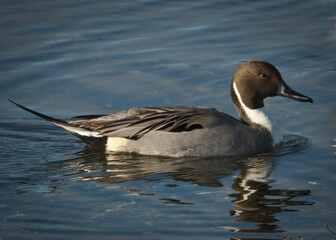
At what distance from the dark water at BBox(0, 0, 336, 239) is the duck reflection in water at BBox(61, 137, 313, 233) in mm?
20

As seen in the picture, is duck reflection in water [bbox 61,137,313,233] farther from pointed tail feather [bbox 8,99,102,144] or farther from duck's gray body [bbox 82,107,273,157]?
pointed tail feather [bbox 8,99,102,144]

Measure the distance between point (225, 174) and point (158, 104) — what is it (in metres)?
2.42

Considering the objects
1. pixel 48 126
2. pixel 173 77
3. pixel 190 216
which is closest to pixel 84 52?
pixel 173 77

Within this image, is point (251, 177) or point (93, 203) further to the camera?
point (251, 177)

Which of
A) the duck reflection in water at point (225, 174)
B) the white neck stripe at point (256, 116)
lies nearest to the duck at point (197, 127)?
the white neck stripe at point (256, 116)

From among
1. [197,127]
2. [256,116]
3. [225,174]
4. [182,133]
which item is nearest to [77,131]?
[182,133]

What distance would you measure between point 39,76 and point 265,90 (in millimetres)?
3785

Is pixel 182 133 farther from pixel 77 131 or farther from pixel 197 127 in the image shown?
pixel 77 131

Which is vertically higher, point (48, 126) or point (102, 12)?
point (102, 12)

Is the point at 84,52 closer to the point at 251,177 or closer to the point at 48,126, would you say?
the point at 48,126

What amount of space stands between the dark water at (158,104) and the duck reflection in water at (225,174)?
0.02 meters

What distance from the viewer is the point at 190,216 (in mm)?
6023

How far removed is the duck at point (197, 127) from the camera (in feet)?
25.8

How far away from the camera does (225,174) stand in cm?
727
